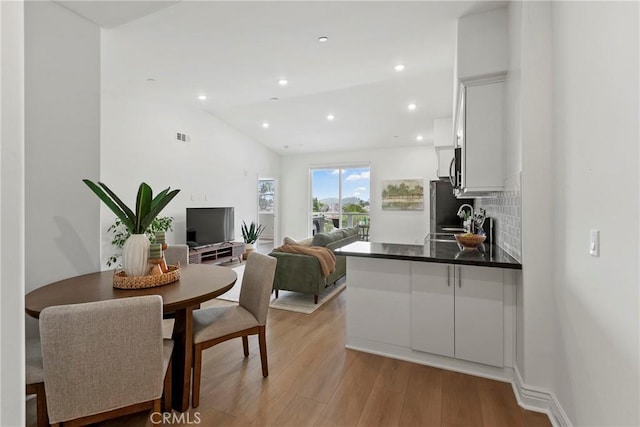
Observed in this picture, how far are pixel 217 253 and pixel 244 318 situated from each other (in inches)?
177

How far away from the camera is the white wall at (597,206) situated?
3.49 ft

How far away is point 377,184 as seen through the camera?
7984 millimetres

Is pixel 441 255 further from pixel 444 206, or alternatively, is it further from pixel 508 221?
pixel 444 206

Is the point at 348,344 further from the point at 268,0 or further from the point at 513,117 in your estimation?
the point at 268,0

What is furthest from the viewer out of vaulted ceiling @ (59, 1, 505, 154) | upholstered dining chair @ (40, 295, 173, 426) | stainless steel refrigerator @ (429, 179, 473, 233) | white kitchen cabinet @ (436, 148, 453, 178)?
stainless steel refrigerator @ (429, 179, 473, 233)

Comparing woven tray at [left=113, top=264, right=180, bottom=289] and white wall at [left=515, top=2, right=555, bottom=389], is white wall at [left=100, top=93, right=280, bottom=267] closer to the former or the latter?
woven tray at [left=113, top=264, right=180, bottom=289]

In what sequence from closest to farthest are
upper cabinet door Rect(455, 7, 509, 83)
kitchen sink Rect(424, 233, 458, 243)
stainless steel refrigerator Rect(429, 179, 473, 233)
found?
1. upper cabinet door Rect(455, 7, 509, 83)
2. kitchen sink Rect(424, 233, 458, 243)
3. stainless steel refrigerator Rect(429, 179, 473, 233)

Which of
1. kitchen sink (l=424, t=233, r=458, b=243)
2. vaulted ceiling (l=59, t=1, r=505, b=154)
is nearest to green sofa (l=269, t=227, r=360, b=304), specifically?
kitchen sink (l=424, t=233, r=458, b=243)

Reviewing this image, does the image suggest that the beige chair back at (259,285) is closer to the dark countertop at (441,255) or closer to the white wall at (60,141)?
the dark countertop at (441,255)

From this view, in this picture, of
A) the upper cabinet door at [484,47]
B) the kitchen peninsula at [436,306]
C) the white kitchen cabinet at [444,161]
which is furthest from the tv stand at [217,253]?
the upper cabinet door at [484,47]

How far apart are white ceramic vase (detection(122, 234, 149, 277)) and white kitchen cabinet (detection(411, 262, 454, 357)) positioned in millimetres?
1898

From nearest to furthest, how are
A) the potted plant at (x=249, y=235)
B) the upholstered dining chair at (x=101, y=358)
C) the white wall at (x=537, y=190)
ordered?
the upholstered dining chair at (x=101, y=358)
the white wall at (x=537, y=190)
the potted plant at (x=249, y=235)

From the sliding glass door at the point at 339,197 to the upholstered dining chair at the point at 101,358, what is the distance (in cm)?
713

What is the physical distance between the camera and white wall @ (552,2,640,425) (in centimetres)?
106
